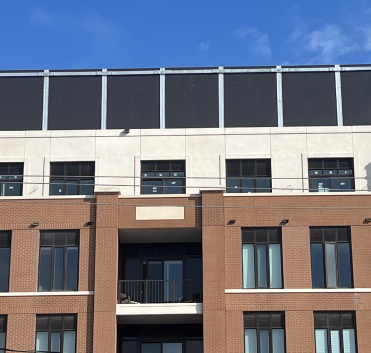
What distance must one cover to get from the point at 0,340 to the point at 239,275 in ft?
31.2

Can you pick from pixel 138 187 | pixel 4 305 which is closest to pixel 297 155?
pixel 138 187

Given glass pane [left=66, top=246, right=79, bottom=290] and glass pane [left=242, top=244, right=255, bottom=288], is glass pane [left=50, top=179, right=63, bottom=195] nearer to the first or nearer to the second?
glass pane [left=66, top=246, right=79, bottom=290]

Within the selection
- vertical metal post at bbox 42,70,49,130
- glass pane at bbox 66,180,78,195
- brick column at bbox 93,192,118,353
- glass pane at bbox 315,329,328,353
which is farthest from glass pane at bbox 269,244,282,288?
vertical metal post at bbox 42,70,49,130

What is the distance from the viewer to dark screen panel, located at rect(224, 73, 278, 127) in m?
33.5

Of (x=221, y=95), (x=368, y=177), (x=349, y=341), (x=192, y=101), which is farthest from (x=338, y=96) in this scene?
(x=349, y=341)

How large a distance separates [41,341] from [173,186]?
27.9 ft

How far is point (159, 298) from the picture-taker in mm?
30906

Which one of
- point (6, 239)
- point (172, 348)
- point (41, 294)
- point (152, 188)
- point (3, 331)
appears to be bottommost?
point (172, 348)

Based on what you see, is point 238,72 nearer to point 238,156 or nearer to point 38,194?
point 238,156

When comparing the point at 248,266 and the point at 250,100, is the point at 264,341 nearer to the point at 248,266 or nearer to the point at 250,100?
the point at 248,266

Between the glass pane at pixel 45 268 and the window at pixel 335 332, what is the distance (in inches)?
412

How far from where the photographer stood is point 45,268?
97.2 ft

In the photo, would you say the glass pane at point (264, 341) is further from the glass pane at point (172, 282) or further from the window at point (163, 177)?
the window at point (163, 177)

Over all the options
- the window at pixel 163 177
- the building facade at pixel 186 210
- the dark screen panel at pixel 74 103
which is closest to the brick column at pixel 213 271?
the building facade at pixel 186 210
